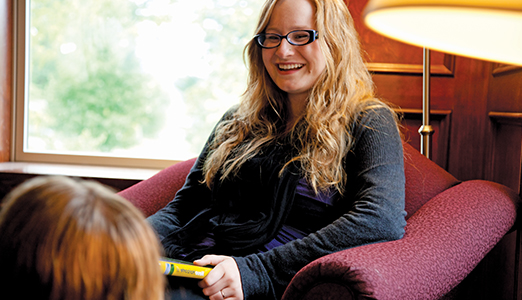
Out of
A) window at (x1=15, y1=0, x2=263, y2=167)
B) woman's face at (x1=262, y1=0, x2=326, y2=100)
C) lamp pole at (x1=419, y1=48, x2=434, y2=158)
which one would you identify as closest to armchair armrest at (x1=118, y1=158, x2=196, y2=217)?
woman's face at (x1=262, y1=0, x2=326, y2=100)

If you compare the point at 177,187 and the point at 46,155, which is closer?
the point at 177,187

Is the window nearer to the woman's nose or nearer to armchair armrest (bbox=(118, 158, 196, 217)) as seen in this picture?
armchair armrest (bbox=(118, 158, 196, 217))

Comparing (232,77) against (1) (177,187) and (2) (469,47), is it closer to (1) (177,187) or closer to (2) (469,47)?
(1) (177,187)

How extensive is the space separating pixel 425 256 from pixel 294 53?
67cm

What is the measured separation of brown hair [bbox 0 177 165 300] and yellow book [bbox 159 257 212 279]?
0.46m

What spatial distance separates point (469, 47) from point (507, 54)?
0.04 metres

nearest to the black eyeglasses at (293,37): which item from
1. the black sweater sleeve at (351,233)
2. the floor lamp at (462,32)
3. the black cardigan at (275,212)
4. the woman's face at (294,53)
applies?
the woman's face at (294,53)

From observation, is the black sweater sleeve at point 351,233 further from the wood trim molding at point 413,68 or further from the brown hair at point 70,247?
the wood trim molding at point 413,68

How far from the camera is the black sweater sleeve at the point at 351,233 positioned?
99cm

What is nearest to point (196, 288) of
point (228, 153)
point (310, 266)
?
point (310, 266)

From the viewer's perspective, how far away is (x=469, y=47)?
49 centimetres

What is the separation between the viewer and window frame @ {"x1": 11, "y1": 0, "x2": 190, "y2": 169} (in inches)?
88.0

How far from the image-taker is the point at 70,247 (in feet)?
1.24

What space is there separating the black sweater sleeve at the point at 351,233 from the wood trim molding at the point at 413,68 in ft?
2.74
